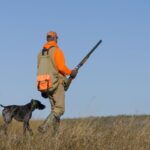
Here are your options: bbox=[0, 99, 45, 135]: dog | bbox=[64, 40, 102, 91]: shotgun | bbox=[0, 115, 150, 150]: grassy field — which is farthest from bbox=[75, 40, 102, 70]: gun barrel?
bbox=[0, 99, 45, 135]: dog

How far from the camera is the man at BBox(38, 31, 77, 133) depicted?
11836mm

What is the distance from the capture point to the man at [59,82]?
38.8 ft

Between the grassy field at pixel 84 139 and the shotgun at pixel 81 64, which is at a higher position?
the shotgun at pixel 81 64

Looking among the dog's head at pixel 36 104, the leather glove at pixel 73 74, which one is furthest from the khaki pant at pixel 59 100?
the dog's head at pixel 36 104

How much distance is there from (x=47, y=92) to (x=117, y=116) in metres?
12.7

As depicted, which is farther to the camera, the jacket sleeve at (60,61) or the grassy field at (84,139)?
the jacket sleeve at (60,61)

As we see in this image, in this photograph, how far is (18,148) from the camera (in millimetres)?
8727

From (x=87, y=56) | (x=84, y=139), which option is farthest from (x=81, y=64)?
(x=84, y=139)

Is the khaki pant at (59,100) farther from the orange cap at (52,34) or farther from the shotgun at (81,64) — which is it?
the orange cap at (52,34)

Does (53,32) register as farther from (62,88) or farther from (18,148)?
(18,148)

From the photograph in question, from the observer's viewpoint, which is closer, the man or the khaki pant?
the man

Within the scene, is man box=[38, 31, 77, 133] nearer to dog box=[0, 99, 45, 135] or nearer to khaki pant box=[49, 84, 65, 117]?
khaki pant box=[49, 84, 65, 117]

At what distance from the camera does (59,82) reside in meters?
12.0

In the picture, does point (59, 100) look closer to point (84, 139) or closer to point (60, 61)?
point (60, 61)
